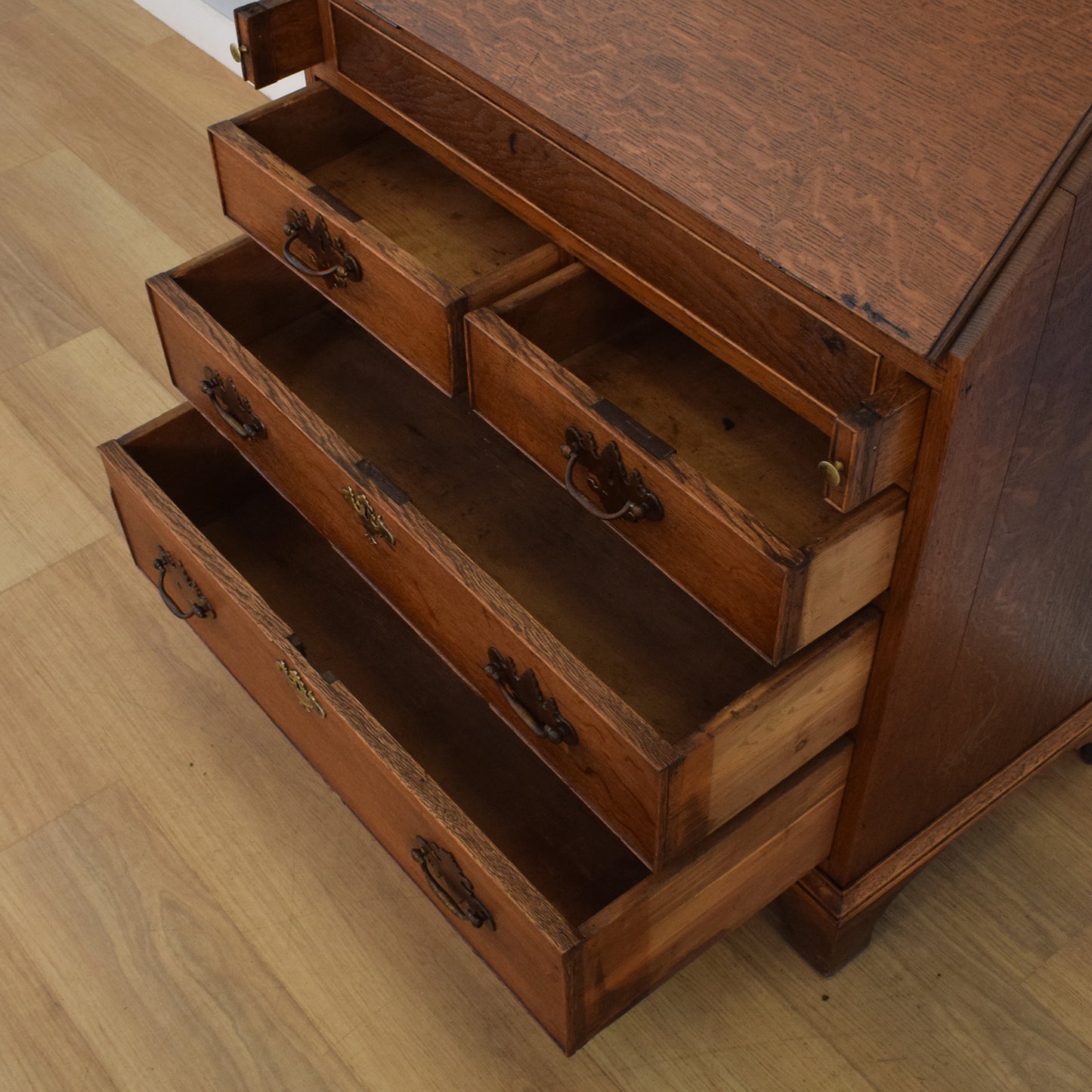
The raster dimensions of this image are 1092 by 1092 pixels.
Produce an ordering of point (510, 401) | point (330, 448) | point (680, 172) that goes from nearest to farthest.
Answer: point (680, 172) → point (510, 401) → point (330, 448)

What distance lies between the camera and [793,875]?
122cm

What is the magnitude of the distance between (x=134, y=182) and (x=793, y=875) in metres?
1.53

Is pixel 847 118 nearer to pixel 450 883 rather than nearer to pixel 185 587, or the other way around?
pixel 450 883

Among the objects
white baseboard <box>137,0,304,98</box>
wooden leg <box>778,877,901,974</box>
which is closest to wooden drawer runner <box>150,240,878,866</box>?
wooden leg <box>778,877,901,974</box>

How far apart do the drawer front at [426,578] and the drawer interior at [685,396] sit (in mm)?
164

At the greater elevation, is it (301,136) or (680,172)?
(680,172)

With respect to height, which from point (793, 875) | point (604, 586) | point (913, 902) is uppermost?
point (604, 586)

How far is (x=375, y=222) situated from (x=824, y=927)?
2.38 feet

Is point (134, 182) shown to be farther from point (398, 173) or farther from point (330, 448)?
point (330, 448)

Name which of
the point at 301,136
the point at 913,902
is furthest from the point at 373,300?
the point at 913,902

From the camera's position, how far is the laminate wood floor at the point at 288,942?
4.21ft

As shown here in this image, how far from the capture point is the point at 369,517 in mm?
1152

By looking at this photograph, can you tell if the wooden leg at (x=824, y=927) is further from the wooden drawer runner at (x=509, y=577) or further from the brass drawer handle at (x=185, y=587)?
the brass drawer handle at (x=185, y=587)

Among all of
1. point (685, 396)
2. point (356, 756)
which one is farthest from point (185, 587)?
point (685, 396)
